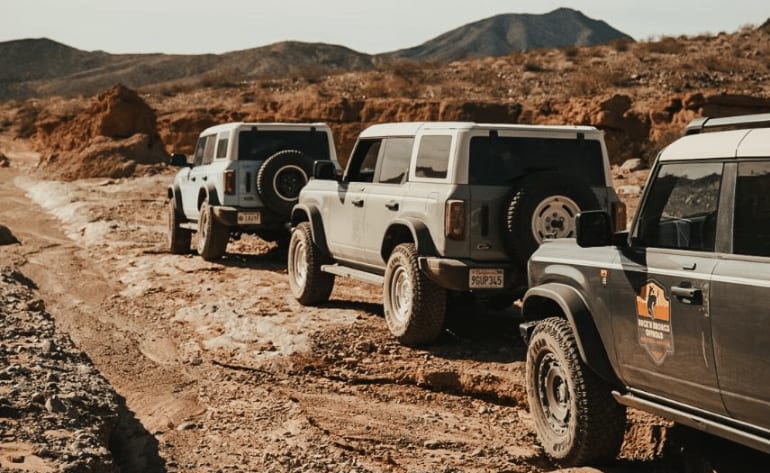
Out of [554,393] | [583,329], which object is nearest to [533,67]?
[554,393]

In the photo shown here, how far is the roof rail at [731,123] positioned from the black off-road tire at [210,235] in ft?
34.8

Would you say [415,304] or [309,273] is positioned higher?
[415,304]

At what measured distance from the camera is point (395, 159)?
9664 millimetres

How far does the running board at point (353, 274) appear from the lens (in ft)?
Result: 32.5

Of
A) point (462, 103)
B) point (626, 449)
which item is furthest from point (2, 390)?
point (462, 103)

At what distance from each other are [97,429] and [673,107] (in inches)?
914

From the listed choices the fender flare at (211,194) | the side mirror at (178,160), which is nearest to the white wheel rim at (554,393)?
the fender flare at (211,194)

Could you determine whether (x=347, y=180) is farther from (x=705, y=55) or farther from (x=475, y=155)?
(x=705, y=55)

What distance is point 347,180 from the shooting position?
10.6m

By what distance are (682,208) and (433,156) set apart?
409cm

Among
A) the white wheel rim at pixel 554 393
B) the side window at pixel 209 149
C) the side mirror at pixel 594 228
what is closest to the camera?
the side mirror at pixel 594 228

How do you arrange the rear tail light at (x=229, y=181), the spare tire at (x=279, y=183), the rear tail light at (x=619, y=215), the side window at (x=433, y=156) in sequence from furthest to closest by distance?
1. the rear tail light at (x=229, y=181)
2. the spare tire at (x=279, y=183)
3. the rear tail light at (x=619, y=215)
4. the side window at (x=433, y=156)

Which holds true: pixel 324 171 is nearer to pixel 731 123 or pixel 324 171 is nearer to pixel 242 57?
pixel 731 123

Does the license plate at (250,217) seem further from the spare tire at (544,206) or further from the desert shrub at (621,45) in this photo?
the desert shrub at (621,45)
